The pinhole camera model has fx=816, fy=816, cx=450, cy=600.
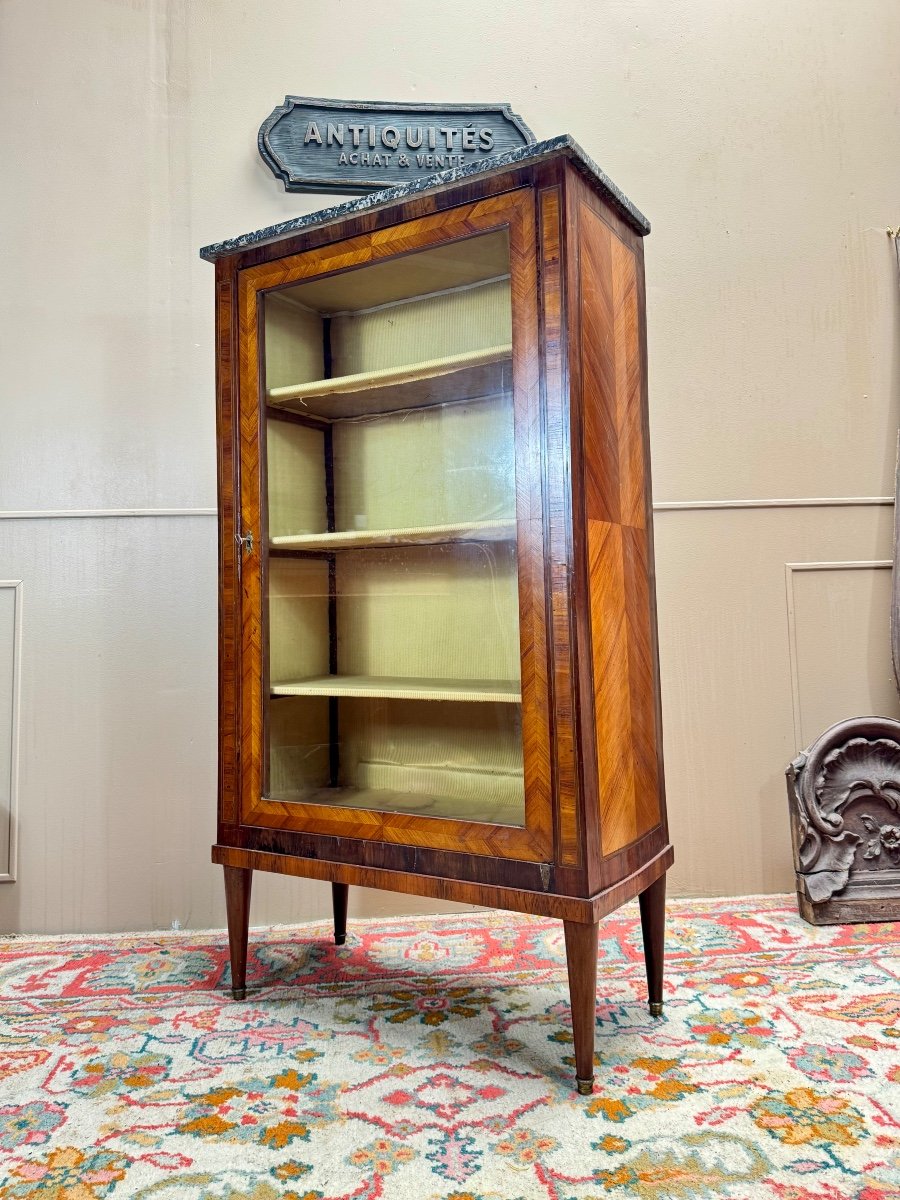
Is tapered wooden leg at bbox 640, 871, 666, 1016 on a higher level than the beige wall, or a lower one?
lower

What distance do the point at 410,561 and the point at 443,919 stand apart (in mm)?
932

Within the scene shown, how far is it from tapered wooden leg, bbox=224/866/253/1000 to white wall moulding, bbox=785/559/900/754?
131 centimetres

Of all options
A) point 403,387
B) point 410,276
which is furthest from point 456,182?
point 403,387

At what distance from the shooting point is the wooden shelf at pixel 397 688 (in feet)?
4.26

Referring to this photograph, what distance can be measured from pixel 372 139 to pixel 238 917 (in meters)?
1.75

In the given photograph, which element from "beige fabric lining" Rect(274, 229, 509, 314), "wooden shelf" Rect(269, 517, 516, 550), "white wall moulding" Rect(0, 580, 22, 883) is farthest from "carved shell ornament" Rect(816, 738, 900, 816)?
"white wall moulding" Rect(0, 580, 22, 883)

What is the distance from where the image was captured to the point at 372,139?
6.37 ft

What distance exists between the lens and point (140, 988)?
1553 mm

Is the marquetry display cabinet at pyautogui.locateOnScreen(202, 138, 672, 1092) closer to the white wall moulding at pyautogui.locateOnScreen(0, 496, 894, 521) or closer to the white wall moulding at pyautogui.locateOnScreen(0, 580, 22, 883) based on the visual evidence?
the white wall moulding at pyautogui.locateOnScreen(0, 496, 894, 521)

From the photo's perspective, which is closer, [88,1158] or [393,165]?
[88,1158]

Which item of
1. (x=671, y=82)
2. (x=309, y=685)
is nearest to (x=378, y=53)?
(x=671, y=82)

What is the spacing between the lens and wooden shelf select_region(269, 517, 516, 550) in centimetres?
127

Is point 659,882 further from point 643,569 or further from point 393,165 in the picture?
point 393,165

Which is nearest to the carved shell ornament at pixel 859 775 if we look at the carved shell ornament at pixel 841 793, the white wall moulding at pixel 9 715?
the carved shell ornament at pixel 841 793
